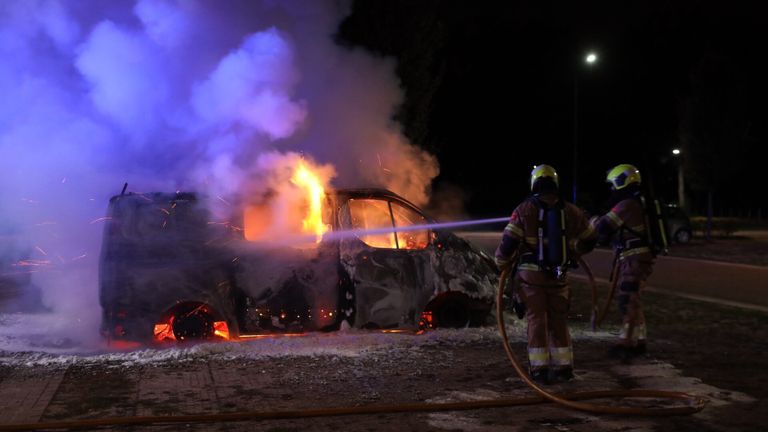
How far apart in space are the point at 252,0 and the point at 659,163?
39076 mm

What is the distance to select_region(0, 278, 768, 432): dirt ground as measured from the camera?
16.5 ft

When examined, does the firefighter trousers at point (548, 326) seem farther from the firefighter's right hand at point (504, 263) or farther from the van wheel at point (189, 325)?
the van wheel at point (189, 325)

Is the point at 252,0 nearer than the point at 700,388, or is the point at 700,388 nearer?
the point at 700,388

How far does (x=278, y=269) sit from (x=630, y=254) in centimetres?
337

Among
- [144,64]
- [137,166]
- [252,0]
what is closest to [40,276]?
[137,166]

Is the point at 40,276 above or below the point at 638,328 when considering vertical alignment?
above

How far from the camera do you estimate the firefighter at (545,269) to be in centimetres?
598

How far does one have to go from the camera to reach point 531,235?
609 cm

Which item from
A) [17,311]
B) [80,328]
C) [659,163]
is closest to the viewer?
[80,328]

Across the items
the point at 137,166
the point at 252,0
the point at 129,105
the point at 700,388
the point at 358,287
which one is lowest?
the point at 700,388

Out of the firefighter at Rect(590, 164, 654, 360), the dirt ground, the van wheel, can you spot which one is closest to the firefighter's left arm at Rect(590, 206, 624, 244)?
the firefighter at Rect(590, 164, 654, 360)

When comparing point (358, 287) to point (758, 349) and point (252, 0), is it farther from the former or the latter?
point (758, 349)

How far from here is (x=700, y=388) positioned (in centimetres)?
584

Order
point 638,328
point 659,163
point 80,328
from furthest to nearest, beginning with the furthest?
point 659,163 < point 80,328 < point 638,328
